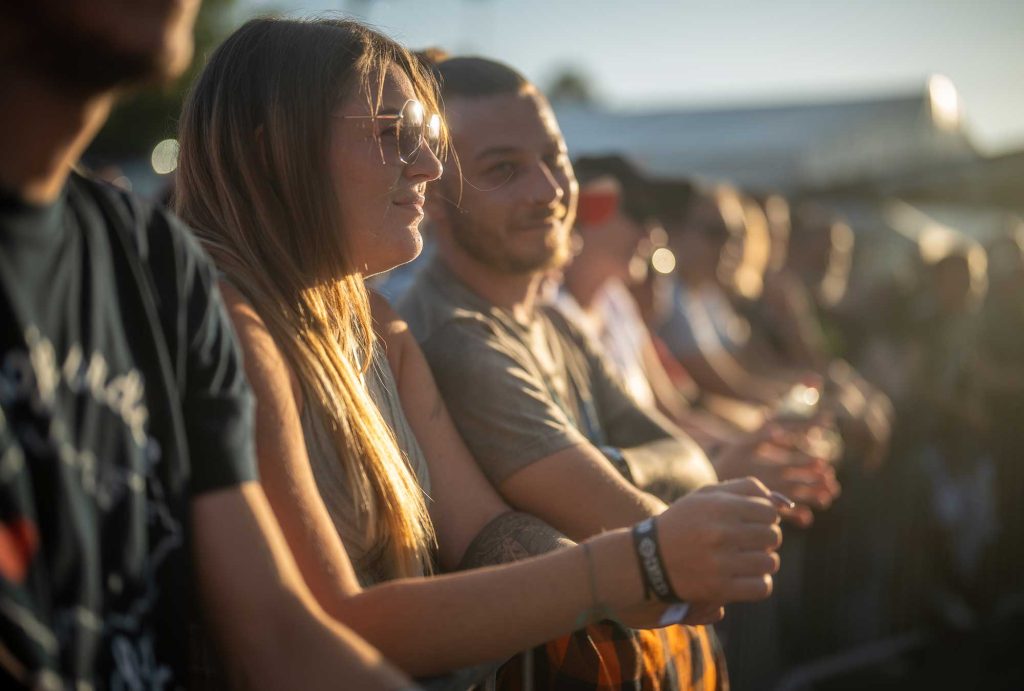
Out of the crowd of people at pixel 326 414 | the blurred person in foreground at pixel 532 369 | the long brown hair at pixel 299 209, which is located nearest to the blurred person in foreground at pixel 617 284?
the crowd of people at pixel 326 414

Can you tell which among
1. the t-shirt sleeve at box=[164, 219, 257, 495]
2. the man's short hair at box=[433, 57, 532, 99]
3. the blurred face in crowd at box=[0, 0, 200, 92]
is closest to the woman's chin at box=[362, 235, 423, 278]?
the t-shirt sleeve at box=[164, 219, 257, 495]

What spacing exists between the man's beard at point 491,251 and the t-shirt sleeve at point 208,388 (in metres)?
1.47

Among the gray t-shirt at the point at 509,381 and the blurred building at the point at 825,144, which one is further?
the blurred building at the point at 825,144

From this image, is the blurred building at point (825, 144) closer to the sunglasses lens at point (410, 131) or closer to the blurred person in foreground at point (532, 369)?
the blurred person in foreground at point (532, 369)

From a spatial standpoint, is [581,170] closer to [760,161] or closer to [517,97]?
[517,97]

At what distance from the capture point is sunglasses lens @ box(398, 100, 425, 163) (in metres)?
2.24

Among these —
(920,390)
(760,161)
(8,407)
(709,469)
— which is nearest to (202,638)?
(8,407)

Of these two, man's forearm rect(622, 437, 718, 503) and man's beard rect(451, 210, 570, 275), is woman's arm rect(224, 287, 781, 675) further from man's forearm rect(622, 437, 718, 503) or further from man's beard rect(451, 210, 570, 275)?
man's beard rect(451, 210, 570, 275)

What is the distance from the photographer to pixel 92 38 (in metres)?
1.17

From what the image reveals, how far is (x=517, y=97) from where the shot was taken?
302 centimetres

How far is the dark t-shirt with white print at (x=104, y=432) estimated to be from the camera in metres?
1.20

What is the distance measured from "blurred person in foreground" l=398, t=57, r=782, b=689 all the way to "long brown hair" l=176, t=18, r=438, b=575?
1.27 feet

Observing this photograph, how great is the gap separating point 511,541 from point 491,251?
0.94 meters

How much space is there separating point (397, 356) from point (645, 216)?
3.32m
